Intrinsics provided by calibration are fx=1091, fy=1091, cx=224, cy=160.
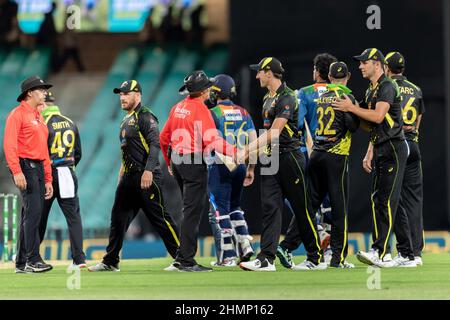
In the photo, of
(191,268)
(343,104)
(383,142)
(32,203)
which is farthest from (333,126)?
(32,203)

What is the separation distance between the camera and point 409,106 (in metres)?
11.4

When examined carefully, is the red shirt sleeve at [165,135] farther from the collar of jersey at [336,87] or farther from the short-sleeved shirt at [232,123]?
the collar of jersey at [336,87]

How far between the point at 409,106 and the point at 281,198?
184cm

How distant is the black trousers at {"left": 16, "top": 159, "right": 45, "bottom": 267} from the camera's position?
11.0 meters

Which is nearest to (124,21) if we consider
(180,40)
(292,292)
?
(180,40)

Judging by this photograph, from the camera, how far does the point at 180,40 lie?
22.7 metres

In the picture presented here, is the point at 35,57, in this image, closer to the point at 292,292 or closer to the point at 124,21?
the point at 124,21

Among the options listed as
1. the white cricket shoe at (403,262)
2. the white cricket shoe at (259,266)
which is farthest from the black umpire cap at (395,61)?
the white cricket shoe at (259,266)

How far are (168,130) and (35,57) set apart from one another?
13.7 m

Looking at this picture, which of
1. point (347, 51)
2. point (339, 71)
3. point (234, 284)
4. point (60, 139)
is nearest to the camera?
point (234, 284)

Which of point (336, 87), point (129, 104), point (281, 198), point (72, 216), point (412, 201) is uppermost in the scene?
point (336, 87)

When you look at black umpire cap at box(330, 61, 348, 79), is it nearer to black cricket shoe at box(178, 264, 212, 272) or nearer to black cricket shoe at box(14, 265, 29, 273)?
black cricket shoe at box(178, 264, 212, 272)

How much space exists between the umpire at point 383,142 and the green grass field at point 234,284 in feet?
1.48

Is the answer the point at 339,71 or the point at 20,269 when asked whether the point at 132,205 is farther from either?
the point at 339,71
